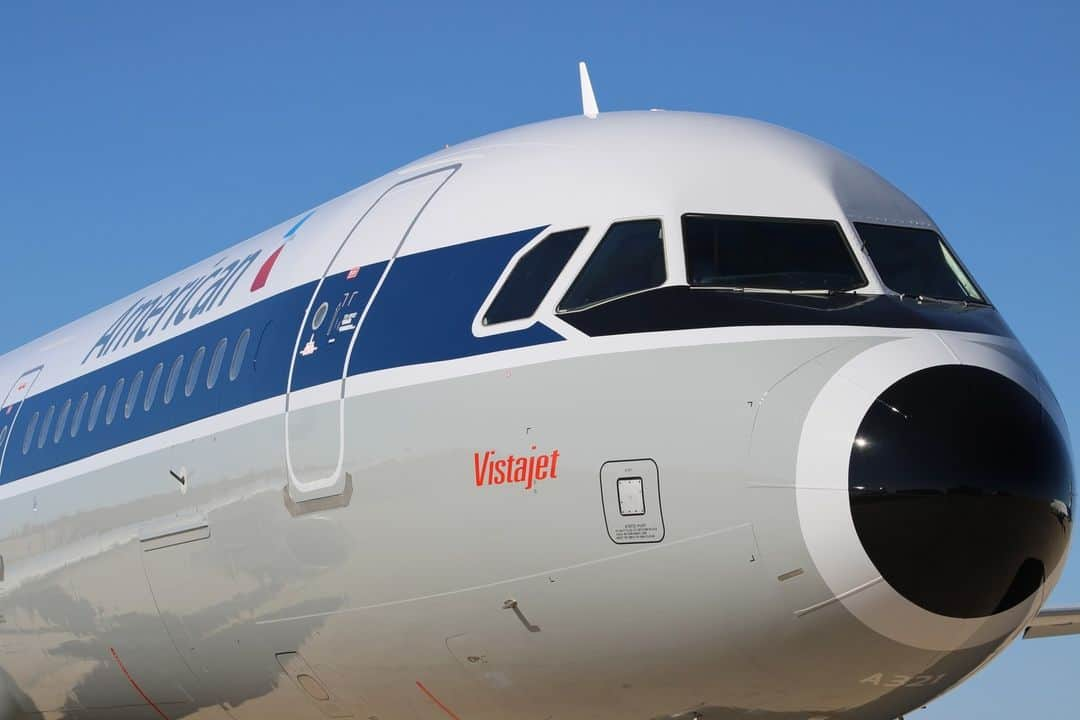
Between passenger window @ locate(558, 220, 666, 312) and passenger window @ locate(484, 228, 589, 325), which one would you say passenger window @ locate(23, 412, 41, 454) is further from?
passenger window @ locate(558, 220, 666, 312)

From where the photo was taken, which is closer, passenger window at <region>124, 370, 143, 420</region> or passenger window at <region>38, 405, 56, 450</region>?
passenger window at <region>124, 370, 143, 420</region>

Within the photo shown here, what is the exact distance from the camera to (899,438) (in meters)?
7.08

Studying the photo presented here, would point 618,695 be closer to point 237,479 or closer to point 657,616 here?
point 657,616

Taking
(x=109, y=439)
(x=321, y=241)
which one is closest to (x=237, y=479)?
(x=321, y=241)

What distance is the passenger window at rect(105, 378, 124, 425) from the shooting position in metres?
12.2

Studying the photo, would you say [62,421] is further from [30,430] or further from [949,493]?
[949,493]

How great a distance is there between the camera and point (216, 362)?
10.9 metres

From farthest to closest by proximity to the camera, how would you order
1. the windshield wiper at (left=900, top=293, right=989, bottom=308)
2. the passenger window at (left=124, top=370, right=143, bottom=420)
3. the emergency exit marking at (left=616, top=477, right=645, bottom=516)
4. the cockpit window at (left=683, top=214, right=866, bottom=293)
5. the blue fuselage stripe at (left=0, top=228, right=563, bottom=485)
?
the passenger window at (left=124, top=370, right=143, bottom=420), the blue fuselage stripe at (left=0, top=228, right=563, bottom=485), the windshield wiper at (left=900, top=293, right=989, bottom=308), the cockpit window at (left=683, top=214, right=866, bottom=293), the emergency exit marking at (left=616, top=477, right=645, bottom=516)

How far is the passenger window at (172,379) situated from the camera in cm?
1140

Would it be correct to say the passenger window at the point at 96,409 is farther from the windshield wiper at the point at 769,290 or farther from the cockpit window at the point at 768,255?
the windshield wiper at the point at 769,290

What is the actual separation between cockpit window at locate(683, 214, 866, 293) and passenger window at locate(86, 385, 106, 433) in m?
6.18

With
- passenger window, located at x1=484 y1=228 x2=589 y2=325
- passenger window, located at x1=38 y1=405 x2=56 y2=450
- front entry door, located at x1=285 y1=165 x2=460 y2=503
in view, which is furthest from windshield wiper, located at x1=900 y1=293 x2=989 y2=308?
Answer: passenger window, located at x1=38 y1=405 x2=56 y2=450

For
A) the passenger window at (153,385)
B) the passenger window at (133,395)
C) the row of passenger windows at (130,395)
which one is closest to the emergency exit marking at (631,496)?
the row of passenger windows at (130,395)

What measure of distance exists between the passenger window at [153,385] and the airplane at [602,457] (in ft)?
2.22
